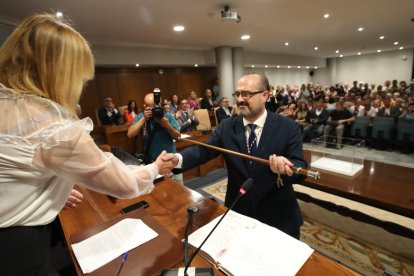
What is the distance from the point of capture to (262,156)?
162 cm

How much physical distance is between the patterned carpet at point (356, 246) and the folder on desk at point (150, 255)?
1.96 metres

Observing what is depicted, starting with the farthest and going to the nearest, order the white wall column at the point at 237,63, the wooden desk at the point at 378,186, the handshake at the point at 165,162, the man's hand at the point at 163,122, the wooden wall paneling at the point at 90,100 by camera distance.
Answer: the white wall column at the point at 237,63
the wooden wall paneling at the point at 90,100
the man's hand at the point at 163,122
the wooden desk at the point at 378,186
the handshake at the point at 165,162

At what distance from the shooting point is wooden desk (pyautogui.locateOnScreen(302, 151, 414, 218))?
192cm

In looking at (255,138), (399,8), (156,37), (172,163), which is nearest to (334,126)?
(399,8)

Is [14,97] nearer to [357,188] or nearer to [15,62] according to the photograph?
[15,62]

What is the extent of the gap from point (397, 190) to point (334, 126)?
497 centimetres

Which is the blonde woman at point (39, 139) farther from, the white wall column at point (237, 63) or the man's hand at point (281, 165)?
the white wall column at point (237, 63)

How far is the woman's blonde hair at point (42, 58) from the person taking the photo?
0.78 m

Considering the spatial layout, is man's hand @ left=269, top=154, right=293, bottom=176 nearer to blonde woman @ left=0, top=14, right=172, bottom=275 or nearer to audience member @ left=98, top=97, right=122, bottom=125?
blonde woman @ left=0, top=14, right=172, bottom=275

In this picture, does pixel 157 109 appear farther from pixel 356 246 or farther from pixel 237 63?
pixel 237 63

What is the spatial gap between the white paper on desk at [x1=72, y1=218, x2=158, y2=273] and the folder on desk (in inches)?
1.1

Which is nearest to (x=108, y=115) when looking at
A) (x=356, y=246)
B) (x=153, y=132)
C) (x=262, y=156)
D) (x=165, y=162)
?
(x=153, y=132)

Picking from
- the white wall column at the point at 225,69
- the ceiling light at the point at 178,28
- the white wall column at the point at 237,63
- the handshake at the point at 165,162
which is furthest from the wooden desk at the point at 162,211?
the white wall column at the point at 237,63

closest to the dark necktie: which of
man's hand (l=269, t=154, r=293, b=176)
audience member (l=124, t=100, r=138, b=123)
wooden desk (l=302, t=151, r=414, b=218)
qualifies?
man's hand (l=269, t=154, r=293, b=176)
